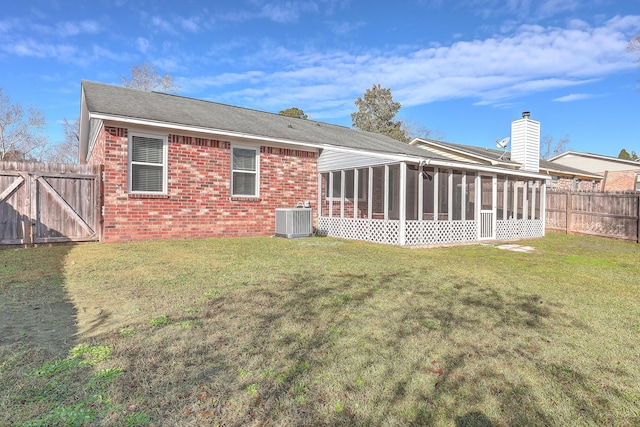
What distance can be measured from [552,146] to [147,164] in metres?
59.3

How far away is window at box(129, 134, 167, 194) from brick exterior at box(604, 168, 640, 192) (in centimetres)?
2796

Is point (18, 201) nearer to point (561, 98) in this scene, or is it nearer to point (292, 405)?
point (292, 405)

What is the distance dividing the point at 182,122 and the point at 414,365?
9.19 metres

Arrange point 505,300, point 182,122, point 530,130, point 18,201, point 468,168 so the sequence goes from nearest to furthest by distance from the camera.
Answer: point 505,300 < point 18,201 < point 182,122 < point 468,168 < point 530,130

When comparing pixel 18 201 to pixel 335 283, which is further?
pixel 18 201

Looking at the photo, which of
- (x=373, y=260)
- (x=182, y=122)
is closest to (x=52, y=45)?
(x=182, y=122)

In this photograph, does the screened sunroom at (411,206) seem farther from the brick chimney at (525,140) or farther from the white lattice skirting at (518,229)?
the brick chimney at (525,140)

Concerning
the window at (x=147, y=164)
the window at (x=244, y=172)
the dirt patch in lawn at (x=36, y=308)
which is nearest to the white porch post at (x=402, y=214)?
the window at (x=244, y=172)

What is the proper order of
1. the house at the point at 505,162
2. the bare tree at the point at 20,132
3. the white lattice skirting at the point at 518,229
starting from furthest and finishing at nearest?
1. the bare tree at the point at 20,132
2. the house at the point at 505,162
3. the white lattice skirting at the point at 518,229

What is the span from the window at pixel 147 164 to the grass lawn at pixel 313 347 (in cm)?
393

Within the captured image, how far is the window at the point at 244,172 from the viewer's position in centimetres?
1102

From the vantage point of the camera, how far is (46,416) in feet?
6.30

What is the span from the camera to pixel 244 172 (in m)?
11.2

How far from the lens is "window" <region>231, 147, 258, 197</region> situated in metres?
11.0
